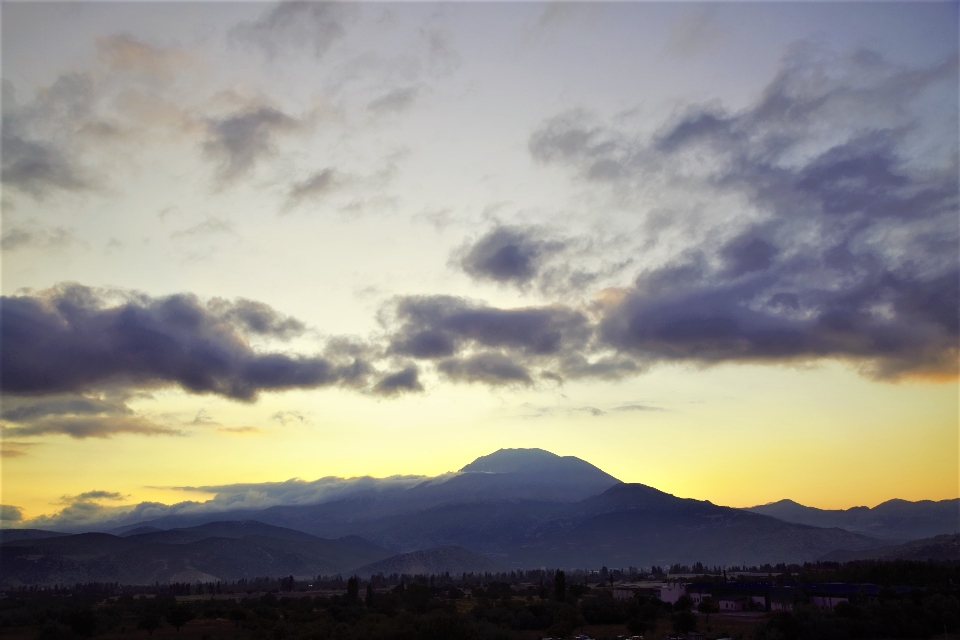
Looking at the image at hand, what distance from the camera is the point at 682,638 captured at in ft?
230

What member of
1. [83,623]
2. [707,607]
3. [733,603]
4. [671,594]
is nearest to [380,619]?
[83,623]

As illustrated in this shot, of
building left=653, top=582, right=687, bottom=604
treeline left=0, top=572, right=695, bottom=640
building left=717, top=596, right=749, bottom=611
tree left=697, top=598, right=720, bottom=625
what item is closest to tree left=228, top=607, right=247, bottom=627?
treeline left=0, top=572, right=695, bottom=640

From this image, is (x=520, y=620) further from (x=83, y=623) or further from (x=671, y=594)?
(x=83, y=623)

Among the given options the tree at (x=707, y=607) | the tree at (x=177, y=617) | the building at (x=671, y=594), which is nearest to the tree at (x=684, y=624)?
the tree at (x=707, y=607)

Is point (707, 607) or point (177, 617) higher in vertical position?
point (177, 617)

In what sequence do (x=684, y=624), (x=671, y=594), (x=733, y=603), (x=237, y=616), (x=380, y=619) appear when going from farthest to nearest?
(x=671, y=594) < (x=733, y=603) < (x=237, y=616) < (x=380, y=619) < (x=684, y=624)

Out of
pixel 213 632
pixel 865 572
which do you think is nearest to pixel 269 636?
pixel 213 632

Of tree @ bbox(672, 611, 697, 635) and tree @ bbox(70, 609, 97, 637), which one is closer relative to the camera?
tree @ bbox(672, 611, 697, 635)

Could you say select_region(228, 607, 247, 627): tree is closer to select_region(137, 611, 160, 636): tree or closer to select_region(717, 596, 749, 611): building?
select_region(137, 611, 160, 636): tree

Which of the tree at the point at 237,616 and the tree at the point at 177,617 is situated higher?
the tree at the point at 177,617

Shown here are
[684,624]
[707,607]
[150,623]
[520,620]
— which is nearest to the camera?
[684,624]

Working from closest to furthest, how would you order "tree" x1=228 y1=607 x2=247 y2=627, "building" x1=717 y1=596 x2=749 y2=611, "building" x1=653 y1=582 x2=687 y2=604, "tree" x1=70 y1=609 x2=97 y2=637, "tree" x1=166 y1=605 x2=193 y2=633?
"tree" x1=70 y1=609 x2=97 y2=637 < "tree" x1=166 y1=605 x2=193 y2=633 < "tree" x1=228 y1=607 x2=247 y2=627 < "building" x1=717 y1=596 x2=749 y2=611 < "building" x1=653 y1=582 x2=687 y2=604

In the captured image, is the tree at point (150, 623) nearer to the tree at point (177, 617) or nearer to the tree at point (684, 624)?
the tree at point (177, 617)

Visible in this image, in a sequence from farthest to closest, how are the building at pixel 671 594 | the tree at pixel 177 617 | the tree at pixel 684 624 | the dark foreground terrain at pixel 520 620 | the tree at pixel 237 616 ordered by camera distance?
1. the building at pixel 671 594
2. the tree at pixel 237 616
3. the tree at pixel 177 617
4. the tree at pixel 684 624
5. the dark foreground terrain at pixel 520 620
